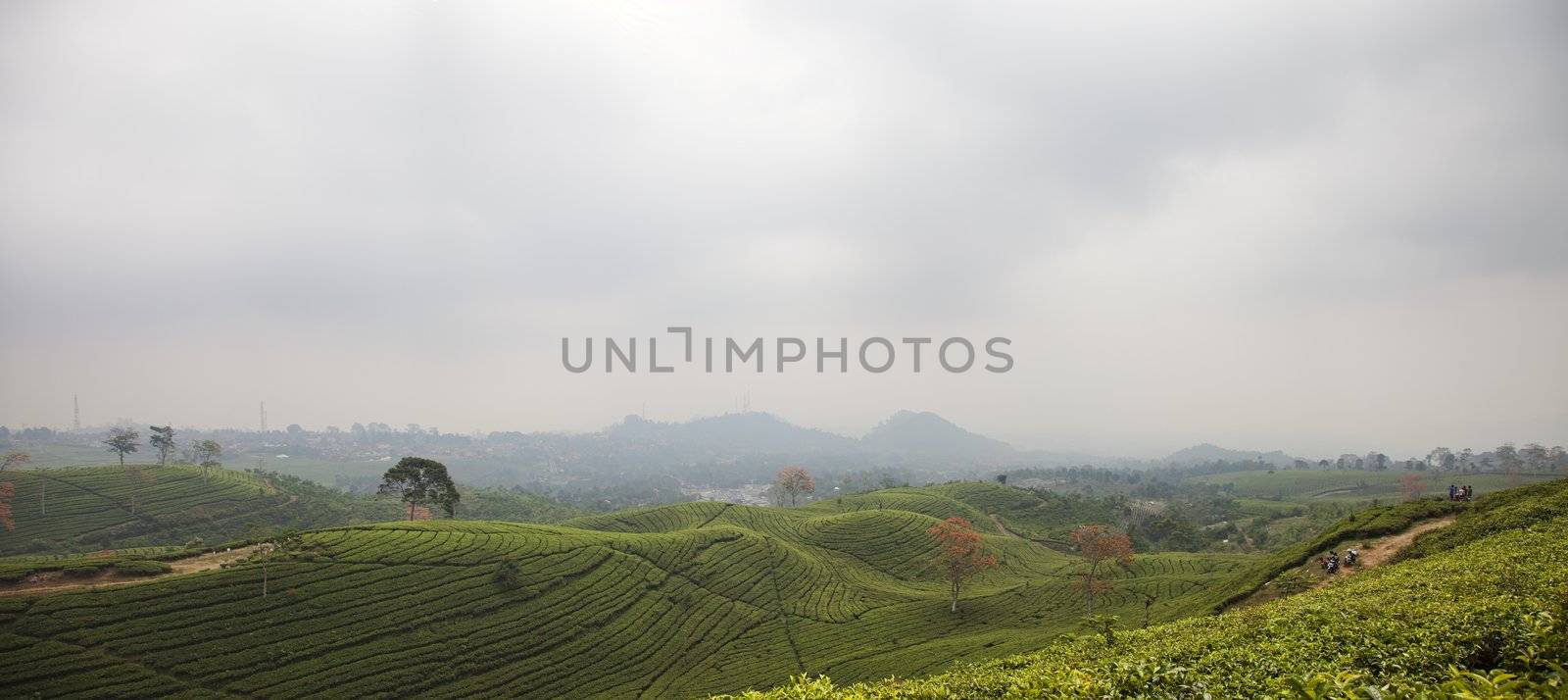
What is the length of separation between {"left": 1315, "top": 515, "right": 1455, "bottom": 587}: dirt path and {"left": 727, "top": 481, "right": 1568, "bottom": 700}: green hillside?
1311 centimetres

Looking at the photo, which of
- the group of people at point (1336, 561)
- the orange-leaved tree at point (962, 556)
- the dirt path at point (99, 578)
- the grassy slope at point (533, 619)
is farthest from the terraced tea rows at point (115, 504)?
the group of people at point (1336, 561)

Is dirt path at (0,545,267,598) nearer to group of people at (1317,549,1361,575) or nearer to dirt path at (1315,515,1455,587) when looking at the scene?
group of people at (1317,549,1361,575)

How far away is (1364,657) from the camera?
7.64 m

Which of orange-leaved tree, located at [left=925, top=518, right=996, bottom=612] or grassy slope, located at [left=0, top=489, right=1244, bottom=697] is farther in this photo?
orange-leaved tree, located at [left=925, top=518, right=996, bottom=612]

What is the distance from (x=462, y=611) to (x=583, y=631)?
8.22 meters

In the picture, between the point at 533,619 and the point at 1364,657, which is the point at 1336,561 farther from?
the point at 533,619

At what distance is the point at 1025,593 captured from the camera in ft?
172

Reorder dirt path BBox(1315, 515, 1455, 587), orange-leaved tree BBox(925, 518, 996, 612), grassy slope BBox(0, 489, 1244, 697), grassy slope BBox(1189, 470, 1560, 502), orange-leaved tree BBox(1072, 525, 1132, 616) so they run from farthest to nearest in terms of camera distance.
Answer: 1. grassy slope BBox(1189, 470, 1560, 502)
2. orange-leaved tree BBox(925, 518, 996, 612)
3. orange-leaved tree BBox(1072, 525, 1132, 616)
4. grassy slope BBox(0, 489, 1244, 697)
5. dirt path BBox(1315, 515, 1455, 587)

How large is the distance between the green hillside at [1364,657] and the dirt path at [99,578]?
4789cm

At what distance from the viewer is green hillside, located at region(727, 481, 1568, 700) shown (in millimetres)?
5531

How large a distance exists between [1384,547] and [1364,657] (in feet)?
91.3

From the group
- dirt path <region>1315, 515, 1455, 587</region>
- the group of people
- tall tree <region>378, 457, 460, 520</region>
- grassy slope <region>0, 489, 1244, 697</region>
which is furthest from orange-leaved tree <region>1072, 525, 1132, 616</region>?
tall tree <region>378, 457, 460, 520</region>

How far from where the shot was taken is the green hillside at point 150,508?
2645 inches

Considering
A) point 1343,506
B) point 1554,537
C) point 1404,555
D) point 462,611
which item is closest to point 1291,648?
point 1554,537
